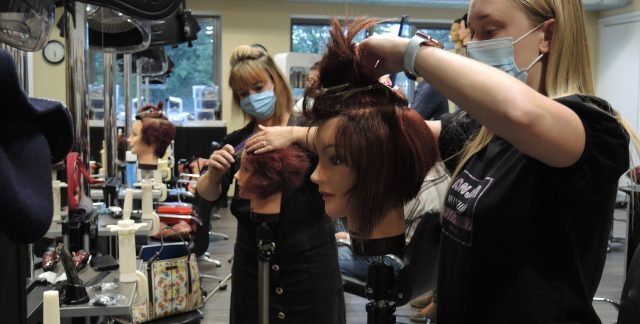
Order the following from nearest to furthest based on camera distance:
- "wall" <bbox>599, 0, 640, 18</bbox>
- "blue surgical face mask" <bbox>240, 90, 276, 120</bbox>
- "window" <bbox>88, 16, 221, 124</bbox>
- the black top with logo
Answer: 1. the black top with logo
2. "blue surgical face mask" <bbox>240, 90, 276, 120</bbox>
3. "wall" <bbox>599, 0, 640, 18</bbox>
4. "window" <bbox>88, 16, 221, 124</bbox>

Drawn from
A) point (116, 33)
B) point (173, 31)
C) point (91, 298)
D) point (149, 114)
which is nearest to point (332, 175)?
point (91, 298)

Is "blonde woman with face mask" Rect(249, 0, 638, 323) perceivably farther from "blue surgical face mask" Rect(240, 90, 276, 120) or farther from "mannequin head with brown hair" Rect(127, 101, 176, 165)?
"mannequin head with brown hair" Rect(127, 101, 176, 165)

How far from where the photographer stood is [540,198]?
994 mm

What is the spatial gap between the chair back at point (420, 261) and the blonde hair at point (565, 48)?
108 cm

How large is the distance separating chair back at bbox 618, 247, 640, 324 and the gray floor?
10.4 feet

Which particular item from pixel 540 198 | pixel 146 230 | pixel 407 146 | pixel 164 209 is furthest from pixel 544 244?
pixel 164 209

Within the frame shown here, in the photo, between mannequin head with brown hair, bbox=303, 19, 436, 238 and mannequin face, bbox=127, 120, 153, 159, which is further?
mannequin face, bbox=127, 120, 153, 159

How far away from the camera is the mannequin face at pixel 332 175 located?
3.85 feet

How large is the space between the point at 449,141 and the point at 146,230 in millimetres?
→ 1816

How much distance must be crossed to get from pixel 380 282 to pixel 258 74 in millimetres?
1105

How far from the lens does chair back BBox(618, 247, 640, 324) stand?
93 centimetres

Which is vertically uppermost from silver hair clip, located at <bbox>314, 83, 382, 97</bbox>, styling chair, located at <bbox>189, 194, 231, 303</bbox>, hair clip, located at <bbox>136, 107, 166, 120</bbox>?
silver hair clip, located at <bbox>314, 83, 382, 97</bbox>

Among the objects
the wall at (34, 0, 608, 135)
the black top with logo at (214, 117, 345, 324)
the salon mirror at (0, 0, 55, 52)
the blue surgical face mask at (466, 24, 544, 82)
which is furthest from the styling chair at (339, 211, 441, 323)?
the wall at (34, 0, 608, 135)

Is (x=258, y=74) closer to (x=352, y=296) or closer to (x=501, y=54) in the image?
(x=501, y=54)
